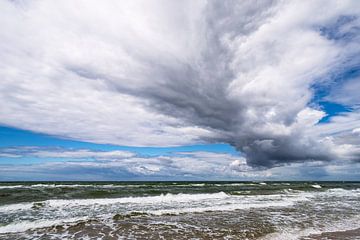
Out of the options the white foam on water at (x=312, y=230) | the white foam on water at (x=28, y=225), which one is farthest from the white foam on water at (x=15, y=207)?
the white foam on water at (x=312, y=230)

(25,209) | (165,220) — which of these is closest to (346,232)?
(165,220)

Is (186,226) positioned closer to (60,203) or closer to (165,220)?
(165,220)

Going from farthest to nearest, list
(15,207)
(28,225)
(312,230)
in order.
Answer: (15,207) < (28,225) < (312,230)

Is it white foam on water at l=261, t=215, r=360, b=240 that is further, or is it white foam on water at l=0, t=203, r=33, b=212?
white foam on water at l=0, t=203, r=33, b=212

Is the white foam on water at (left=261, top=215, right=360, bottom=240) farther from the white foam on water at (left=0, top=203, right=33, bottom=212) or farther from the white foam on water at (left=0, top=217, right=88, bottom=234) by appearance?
the white foam on water at (left=0, top=203, right=33, bottom=212)

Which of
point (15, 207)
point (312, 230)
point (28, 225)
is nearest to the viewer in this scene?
point (312, 230)

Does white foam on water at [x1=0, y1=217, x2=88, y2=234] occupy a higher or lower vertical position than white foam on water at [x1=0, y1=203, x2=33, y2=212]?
lower

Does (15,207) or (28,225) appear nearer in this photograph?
(28,225)

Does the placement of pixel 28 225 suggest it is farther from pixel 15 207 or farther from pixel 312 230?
pixel 312 230

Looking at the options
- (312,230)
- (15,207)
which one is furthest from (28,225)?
(312,230)

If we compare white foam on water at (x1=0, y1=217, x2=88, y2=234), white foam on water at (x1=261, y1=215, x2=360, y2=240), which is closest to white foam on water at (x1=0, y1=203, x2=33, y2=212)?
white foam on water at (x1=0, y1=217, x2=88, y2=234)

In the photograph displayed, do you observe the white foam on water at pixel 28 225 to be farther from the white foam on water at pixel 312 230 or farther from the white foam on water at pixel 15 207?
the white foam on water at pixel 312 230

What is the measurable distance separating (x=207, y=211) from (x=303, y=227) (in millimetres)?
7230

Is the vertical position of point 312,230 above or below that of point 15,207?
→ below
